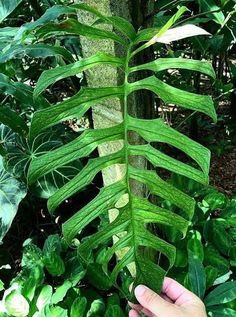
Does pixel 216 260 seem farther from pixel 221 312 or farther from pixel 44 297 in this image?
pixel 44 297

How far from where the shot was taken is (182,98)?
26.1 inches

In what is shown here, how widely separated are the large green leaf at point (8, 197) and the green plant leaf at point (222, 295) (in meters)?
0.51

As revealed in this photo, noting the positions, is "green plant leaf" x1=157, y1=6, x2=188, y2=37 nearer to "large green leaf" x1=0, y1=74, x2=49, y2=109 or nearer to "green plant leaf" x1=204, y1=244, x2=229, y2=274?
"large green leaf" x1=0, y1=74, x2=49, y2=109

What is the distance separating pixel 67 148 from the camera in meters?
0.68

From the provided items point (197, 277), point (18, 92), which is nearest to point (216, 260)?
point (197, 277)

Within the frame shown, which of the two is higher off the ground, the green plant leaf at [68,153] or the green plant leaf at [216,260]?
the green plant leaf at [68,153]

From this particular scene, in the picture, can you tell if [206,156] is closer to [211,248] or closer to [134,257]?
[134,257]

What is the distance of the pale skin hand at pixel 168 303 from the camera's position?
2.58 feet

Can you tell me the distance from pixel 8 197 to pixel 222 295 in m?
0.58

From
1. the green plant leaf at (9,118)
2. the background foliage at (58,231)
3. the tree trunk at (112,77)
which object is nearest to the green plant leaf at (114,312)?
the background foliage at (58,231)

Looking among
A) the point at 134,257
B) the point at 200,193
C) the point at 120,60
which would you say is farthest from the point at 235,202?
the point at 120,60

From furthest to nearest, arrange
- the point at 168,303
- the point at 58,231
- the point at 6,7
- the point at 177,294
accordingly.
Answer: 1. the point at 58,231
2. the point at 177,294
3. the point at 168,303
4. the point at 6,7

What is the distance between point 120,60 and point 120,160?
0.15 m

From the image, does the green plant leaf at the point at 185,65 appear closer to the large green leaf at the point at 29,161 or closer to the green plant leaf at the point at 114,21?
the green plant leaf at the point at 114,21
